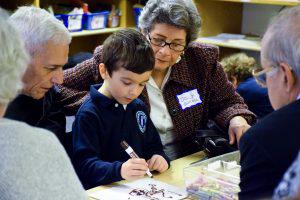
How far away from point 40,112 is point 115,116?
0.29 m

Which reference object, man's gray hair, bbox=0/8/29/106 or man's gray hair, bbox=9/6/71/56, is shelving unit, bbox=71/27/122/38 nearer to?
man's gray hair, bbox=9/6/71/56

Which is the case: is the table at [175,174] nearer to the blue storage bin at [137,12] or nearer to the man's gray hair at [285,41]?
the man's gray hair at [285,41]

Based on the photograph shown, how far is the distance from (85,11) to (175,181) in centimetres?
241

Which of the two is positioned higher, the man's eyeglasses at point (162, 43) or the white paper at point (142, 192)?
the man's eyeglasses at point (162, 43)

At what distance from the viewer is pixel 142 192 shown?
1813mm

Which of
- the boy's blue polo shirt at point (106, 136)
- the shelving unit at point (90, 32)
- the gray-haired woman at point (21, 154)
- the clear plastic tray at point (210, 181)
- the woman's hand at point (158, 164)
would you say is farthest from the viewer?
the shelving unit at point (90, 32)

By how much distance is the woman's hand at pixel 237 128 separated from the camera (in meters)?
2.36

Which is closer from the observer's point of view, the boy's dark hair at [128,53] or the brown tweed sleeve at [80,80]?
the boy's dark hair at [128,53]

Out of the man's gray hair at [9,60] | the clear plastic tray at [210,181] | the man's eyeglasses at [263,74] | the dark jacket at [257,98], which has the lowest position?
the dark jacket at [257,98]

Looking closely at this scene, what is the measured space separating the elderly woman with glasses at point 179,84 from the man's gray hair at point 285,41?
3.10 ft

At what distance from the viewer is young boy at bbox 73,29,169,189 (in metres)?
1.94

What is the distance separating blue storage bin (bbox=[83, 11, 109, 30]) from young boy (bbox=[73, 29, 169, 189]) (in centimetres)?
204

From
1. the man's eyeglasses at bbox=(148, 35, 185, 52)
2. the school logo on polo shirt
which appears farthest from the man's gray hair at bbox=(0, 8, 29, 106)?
the man's eyeglasses at bbox=(148, 35, 185, 52)

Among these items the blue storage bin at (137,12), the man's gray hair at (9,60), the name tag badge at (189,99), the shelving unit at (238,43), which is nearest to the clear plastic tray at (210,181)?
the name tag badge at (189,99)
